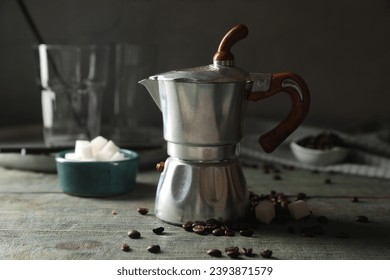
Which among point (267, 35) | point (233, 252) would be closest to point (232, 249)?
point (233, 252)

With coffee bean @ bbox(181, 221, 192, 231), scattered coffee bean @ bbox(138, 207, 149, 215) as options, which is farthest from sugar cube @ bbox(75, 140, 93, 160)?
coffee bean @ bbox(181, 221, 192, 231)

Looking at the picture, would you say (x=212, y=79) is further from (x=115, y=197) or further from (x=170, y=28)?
(x=170, y=28)

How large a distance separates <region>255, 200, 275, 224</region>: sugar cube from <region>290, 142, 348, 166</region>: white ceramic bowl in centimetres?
42

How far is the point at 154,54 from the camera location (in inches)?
58.5

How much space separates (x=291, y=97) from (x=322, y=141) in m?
0.47

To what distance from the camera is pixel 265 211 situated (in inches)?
34.8

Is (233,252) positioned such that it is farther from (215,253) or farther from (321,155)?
(321,155)

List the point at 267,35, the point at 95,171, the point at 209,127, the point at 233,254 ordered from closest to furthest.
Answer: the point at 233,254, the point at 209,127, the point at 95,171, the point at 267,35

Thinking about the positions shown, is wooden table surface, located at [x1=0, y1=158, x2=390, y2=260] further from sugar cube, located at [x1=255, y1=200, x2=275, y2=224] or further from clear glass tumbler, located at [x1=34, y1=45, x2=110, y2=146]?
clear glass tumbler, located at [x1=34, y1=45, x2=110, y2=146]

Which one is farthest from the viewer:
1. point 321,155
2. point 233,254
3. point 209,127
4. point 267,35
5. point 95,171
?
point 267,35

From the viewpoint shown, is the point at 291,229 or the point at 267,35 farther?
the point at 267,35

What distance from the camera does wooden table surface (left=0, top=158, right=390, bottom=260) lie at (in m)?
0.77

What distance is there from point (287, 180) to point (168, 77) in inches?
17.4
